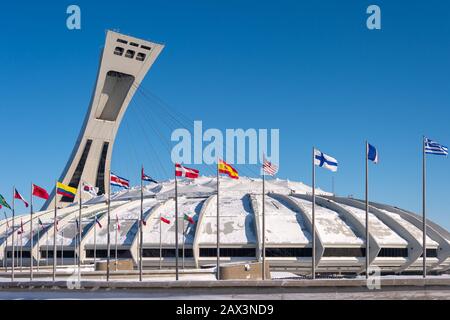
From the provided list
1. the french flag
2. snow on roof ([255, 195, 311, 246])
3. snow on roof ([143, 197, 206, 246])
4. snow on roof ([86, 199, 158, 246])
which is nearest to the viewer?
the french flag

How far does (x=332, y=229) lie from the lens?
6656cm

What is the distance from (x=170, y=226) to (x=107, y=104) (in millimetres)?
23348

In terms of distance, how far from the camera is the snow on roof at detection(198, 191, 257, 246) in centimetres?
6538

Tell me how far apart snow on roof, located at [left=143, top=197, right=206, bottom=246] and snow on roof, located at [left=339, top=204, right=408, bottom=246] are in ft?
51.4

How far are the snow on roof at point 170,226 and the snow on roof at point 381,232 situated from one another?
15679mm

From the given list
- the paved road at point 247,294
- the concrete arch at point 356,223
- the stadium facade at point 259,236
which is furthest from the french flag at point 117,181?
the concrete arch at point 356,223

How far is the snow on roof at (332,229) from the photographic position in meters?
64.3

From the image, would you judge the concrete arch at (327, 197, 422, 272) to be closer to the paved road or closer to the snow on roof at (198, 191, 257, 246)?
the snow on roof at (198, 191, 257, 246)

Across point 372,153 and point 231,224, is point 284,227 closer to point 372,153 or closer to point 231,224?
point 231,224

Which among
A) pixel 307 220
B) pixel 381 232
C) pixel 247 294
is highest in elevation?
pixel 307 220

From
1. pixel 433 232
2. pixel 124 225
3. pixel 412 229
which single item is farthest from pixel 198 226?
pixel 433 232

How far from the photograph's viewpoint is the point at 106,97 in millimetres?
85875

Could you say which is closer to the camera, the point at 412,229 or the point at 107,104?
the point at 412,229

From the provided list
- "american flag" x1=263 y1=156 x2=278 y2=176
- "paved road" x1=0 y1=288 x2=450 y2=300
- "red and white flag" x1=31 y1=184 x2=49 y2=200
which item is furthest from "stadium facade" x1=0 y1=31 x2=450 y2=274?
"paved road" x1=0 y1=288 x2=450 y2=300
